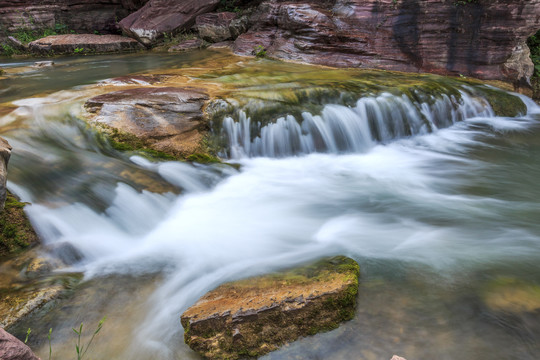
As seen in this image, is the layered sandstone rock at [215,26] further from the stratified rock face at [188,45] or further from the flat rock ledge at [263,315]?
the flat rock ledge at [263,315]

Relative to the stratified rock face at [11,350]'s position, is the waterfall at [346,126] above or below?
below

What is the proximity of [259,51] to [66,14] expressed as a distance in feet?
37.4

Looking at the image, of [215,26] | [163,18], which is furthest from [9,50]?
[215,26]

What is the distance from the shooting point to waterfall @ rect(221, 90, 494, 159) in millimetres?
5883

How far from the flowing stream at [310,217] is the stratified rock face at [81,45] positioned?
7010 mm

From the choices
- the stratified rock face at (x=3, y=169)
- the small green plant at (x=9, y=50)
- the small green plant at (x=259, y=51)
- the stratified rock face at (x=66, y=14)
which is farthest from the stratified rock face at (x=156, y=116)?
the stratified rock face at (x=66, y=14)

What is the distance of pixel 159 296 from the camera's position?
9.96 ft

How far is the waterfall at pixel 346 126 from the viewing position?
5883 mm

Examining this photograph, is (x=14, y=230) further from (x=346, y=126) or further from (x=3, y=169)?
(x=346, y=126)

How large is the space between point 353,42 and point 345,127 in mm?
4562

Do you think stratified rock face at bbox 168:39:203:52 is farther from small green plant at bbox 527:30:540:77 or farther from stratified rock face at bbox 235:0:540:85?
small green plant at bbox 527:30:540:77

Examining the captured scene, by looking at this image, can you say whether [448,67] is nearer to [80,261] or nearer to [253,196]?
[253,196]

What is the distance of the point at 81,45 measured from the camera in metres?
13.4

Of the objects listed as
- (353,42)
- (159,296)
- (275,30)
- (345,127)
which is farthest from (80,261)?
(275,30)
